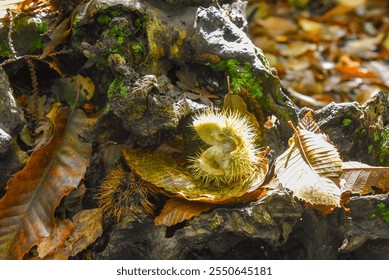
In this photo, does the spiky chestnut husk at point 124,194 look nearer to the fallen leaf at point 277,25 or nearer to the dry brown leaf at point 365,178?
the dry brown leaf at point 365,178

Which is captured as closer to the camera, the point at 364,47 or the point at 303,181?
the point at 303,181

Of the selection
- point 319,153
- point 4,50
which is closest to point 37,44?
point 4,50

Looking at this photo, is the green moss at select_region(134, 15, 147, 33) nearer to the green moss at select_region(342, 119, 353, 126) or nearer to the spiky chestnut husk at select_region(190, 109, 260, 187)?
the spiky chestnut husk at select_region(190, 109, 260, 187)

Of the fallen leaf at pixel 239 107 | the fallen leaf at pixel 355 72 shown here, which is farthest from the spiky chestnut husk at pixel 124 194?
the fallen leaf at pixel 355 72

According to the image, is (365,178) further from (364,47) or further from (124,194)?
(364,47)

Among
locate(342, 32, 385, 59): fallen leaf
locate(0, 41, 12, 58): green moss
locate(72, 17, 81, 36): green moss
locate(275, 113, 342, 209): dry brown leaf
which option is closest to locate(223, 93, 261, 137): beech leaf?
locate(275, 113, 342, 209): dry brown leaf
